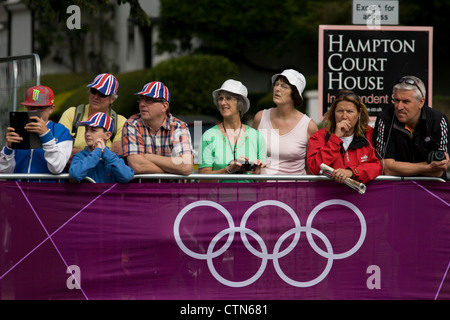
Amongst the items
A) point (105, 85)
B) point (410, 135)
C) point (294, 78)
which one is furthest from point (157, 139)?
point (410, 135)

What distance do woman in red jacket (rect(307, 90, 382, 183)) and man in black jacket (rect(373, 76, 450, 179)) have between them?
5.0 inches

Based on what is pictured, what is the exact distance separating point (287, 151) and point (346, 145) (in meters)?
0.67

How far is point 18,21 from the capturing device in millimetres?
37594

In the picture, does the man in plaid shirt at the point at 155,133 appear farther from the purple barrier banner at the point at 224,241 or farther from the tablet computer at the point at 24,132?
the tablet computer at the point at 24,132

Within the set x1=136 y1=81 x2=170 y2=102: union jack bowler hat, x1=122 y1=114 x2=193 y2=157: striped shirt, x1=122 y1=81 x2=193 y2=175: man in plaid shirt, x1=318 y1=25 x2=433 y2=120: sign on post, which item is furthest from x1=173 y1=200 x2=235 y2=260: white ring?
x1=318 y1=25 x2=433 y2=120: sign on post

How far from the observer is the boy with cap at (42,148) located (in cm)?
663

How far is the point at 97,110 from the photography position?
7.52 meters

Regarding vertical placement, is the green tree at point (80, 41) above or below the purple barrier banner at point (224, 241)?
above

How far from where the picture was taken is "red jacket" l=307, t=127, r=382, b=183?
678 centimetres

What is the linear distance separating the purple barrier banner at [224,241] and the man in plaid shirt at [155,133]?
322 millimetres

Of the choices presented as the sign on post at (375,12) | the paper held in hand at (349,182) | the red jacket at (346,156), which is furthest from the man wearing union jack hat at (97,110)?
the sign on post at (375,12)

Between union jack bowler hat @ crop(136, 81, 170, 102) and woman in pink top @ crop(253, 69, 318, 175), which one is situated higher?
→ union jack bowler hat @ crop(136, 81, 170, 102)

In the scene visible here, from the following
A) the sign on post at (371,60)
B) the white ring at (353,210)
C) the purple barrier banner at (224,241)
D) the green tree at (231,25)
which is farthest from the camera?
the green tree at (231,25)

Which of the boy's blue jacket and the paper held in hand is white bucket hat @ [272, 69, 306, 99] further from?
the boy's blue jacket
